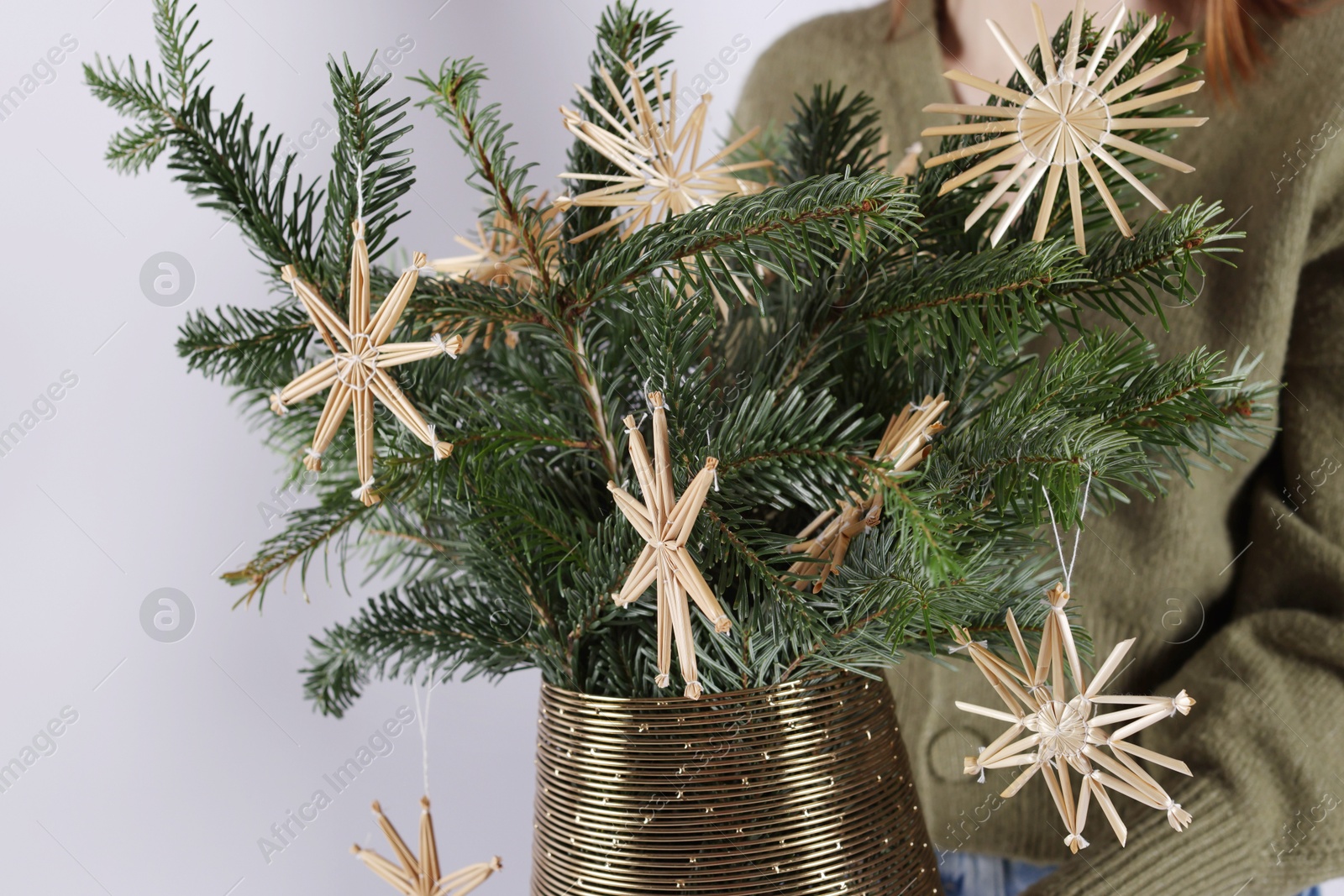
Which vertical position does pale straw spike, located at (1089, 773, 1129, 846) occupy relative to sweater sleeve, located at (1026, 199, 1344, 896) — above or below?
below

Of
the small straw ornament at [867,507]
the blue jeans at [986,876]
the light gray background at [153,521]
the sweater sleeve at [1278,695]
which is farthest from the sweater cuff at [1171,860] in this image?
the light gray background at [153,521]

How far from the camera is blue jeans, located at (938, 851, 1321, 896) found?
2.42 feet

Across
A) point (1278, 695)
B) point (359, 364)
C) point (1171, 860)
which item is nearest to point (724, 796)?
point (359, 364)

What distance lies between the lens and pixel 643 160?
1.24 feet

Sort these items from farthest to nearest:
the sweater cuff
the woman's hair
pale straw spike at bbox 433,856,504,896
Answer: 1. the woman's hair
2. the sweater cuff
3. pale straw spike at bbox 433,856,504,896

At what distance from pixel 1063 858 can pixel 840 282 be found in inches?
20.7

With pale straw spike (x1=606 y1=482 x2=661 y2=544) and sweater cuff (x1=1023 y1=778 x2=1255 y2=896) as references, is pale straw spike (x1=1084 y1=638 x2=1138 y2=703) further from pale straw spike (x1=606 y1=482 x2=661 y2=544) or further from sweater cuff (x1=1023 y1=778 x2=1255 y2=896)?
sweater cuff (x1=1023 y1=778 x2=1255 y2=896)

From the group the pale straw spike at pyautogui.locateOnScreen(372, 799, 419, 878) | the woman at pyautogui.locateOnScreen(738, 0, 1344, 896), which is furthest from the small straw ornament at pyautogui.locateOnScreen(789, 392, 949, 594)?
the woman at pyautogui.locateOnScreen(738, 0, 1344, 896)

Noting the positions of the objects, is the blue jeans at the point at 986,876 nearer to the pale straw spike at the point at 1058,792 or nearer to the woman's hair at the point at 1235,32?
the pale straw spike at the point at 1058,792

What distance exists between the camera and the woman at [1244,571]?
0.59m

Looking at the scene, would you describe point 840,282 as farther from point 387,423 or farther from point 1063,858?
point 1063,858

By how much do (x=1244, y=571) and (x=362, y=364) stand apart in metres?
0.65

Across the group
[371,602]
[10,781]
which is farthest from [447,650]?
[10,781]

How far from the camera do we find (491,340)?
16.5 inches
